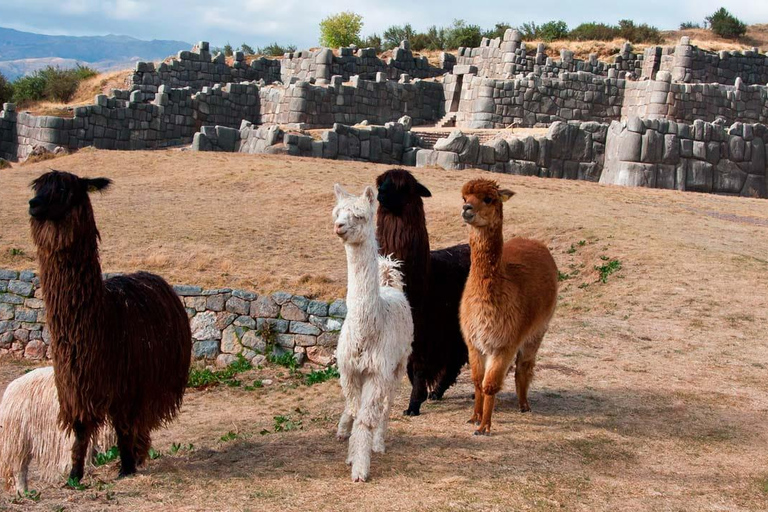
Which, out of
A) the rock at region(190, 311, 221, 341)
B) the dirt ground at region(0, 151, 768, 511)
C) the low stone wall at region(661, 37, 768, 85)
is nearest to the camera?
the dirt ground at region(0, 151, 768, 511)

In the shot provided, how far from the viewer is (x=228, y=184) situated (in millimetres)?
18578

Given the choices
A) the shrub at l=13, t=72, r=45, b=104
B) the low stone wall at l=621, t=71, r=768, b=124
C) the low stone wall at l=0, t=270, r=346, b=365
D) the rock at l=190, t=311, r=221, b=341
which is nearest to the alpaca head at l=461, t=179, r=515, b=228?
the low stone wall at l=0, t=270, r=346, b=365

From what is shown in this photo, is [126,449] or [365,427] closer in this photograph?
[365,427]

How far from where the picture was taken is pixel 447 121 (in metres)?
29.9

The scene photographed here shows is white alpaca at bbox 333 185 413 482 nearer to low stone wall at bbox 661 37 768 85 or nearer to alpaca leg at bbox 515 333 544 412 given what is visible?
alpaca leg at bbox 515 333 544 412

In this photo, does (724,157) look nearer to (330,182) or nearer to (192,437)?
(330,182)

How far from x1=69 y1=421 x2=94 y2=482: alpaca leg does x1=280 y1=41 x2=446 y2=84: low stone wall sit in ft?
87.6

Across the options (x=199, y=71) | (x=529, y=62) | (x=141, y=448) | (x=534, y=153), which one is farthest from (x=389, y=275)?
(x=199, y=71)

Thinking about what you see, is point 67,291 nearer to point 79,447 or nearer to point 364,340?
point 79,447

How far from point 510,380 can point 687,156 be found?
16.3m

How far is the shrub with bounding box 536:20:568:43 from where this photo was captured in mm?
45972

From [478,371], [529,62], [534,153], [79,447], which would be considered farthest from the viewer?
[529,62]

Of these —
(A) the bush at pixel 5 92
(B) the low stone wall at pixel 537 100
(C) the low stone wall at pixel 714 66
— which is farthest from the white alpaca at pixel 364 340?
(A) the bush at pixel 5 92

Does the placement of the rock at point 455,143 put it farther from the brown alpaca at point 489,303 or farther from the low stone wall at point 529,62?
the brown alpaca at point 489,303
